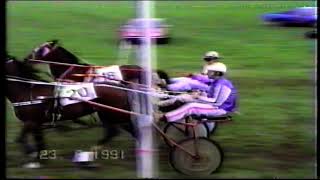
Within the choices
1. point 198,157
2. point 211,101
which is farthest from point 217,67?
point 198,157

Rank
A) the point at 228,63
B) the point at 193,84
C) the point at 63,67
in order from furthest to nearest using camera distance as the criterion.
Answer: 1. the point at 228,63
2. the point at 63,67
3. the point at 193,84

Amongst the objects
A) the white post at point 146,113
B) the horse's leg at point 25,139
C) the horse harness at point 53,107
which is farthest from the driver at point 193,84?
the horse's leg at point 25,139

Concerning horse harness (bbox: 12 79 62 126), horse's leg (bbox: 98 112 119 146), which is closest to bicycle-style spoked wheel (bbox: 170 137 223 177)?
horse's leg (bbox: 98 112 119 146)

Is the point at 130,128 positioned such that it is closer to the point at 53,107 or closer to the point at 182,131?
the point at 182,131

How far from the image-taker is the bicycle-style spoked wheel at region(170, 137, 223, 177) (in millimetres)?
6402

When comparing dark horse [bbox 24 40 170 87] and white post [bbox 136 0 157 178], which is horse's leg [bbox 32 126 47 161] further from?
white post [bbox 136 0 157 178]

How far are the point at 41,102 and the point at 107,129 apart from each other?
735 mm

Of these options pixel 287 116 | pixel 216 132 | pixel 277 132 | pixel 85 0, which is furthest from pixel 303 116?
pixel 85 0

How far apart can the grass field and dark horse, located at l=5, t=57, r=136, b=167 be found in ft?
1.50

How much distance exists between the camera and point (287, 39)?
1622 cm

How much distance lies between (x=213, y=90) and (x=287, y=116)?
245 centimetres

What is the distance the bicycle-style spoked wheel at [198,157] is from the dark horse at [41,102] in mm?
657

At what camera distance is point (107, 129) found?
6.87 meters

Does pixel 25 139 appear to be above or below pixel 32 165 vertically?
above
